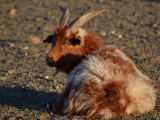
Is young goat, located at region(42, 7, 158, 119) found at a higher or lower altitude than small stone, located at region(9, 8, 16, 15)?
higher

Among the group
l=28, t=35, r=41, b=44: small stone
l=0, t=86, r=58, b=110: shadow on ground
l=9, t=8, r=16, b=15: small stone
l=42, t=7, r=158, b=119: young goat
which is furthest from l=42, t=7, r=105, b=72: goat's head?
l=9, t=8, r=16, b=15: small stone

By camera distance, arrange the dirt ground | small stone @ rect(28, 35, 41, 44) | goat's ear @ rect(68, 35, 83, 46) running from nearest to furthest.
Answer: goat's ear @ rect(68, 35, 83, 46) < the dirt ground < small stone @ rect(28, 35, 41, 44)

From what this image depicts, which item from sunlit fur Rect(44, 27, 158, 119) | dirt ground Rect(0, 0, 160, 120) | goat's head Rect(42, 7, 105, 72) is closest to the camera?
sunlit fur Rect(44, 27, 158, 119)

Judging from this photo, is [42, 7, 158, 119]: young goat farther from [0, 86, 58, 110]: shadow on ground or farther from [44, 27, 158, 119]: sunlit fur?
[0, 86, 58, 110]: shadow on ground

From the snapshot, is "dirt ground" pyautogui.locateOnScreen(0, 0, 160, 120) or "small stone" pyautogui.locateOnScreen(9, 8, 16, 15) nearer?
"dirt ground" pyautogui.locateOnScreen(0, 0, 160, 120)

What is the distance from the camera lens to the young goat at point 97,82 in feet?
12.6

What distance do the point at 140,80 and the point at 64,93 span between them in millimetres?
1493

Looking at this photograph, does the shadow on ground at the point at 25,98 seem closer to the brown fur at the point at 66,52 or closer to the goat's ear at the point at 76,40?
the brown fur at the point at 66,52

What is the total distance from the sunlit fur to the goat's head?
0.02 metres

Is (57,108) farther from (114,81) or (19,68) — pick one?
(19,68)

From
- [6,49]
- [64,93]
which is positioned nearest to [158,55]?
[64,93]

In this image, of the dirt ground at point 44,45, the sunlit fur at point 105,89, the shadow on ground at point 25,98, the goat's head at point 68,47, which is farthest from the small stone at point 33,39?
the sunlit fur at point 105,89

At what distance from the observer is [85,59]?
4.62 metres

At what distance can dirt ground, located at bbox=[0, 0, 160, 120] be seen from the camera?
16.5ft
